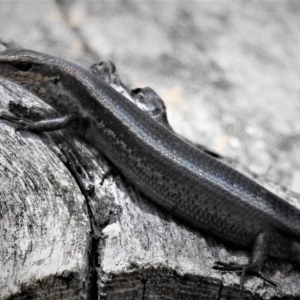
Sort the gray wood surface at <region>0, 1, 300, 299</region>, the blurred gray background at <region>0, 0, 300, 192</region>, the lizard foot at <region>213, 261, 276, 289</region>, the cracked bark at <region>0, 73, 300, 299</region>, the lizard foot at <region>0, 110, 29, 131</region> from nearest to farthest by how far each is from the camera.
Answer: the cracked bark at <region>0, 73, 300, 299</region>, the gray wood surface at <region>0, 1, 300, 299</region>, the lizard foot at <region>213, 261, 276, 289</region>, the lizard foot at <region>0, 110, 29, 131</region>, the blurred gray background at <region>0, 0, 300, 192</region>

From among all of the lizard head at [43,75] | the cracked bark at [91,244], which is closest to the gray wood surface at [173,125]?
the cracked bark at [91,244]

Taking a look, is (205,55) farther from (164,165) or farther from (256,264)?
(256,264)

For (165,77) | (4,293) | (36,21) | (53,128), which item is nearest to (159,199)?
(53,128)

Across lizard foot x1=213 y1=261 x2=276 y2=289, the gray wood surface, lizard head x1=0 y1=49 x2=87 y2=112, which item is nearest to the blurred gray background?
the gray wood surface

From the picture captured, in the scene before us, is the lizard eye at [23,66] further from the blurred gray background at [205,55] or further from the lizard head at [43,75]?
the blurred gray background at [205,55]

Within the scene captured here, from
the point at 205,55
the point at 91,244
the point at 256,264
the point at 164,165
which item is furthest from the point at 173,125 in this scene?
the point at 91,244

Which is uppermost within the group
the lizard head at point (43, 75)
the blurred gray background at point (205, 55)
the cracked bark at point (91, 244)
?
the blurred gray background at point (205, 55)

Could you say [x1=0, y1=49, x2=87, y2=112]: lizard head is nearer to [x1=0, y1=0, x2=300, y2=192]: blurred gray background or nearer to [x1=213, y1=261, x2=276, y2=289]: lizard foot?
[x1=213, y1=261, x2=276, y2=289]: lizard foot
